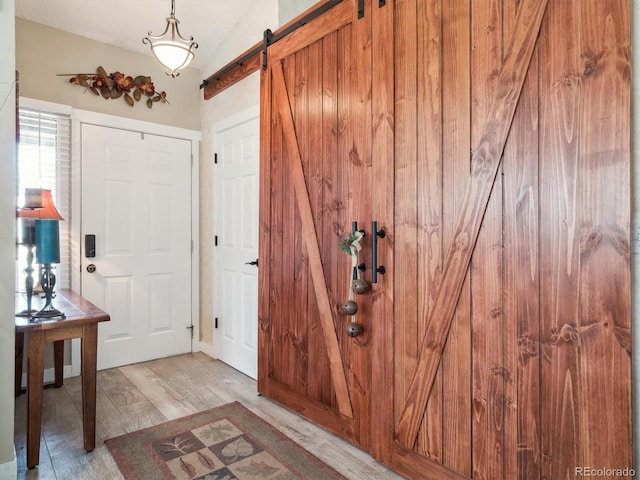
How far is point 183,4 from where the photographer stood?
3123mm

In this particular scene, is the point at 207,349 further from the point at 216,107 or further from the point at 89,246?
the point at 216,107

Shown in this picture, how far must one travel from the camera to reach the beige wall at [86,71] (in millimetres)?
2979

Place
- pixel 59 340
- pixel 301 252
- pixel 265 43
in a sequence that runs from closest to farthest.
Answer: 1. pixel 59 340
2. pixel 301 252
3. pixel 265 43

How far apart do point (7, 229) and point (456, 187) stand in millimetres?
2054

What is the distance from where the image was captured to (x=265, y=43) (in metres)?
2.80

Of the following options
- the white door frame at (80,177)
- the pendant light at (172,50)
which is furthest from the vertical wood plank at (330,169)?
the white door frame at (80,177)

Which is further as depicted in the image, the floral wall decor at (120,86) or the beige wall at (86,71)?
the floral wall decor at (120,86)

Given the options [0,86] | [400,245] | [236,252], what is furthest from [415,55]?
[236,252]

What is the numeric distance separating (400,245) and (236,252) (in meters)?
1.84

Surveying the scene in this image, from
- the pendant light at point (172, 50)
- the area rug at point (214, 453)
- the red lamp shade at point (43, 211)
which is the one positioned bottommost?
the area rug at point (214, 453)

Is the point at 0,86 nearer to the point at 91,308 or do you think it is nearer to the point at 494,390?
the point at 91,308

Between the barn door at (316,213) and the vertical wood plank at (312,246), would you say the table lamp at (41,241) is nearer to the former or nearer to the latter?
the barn door at (316,213)

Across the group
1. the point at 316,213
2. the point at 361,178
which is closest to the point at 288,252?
the point at 316,213

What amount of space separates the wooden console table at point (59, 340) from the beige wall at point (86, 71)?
1.78 meters
